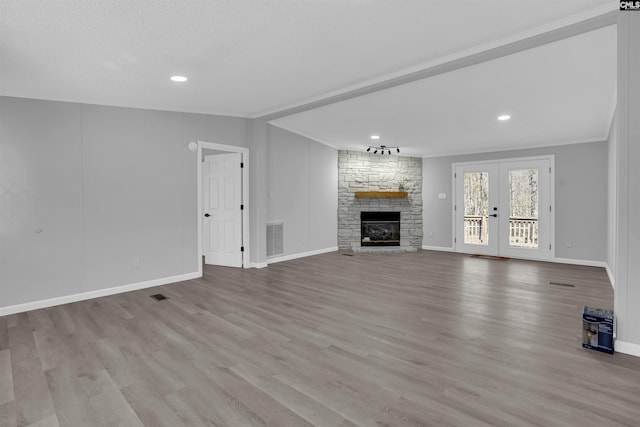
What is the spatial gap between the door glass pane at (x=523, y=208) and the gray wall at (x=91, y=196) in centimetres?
639

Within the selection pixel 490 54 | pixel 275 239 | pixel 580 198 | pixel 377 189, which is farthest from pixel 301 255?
pixel 580 198

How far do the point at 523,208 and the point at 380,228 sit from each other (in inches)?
127

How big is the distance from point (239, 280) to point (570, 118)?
5611 mm

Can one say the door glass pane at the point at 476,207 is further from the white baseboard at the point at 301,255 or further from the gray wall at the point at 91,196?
the gray wall at the point at 91,196

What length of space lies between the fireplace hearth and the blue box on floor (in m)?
5.86

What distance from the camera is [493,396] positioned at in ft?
6.63

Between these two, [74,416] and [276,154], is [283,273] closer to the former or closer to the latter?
[276,154]

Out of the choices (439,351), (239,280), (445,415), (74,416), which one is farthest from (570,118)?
(74,416)

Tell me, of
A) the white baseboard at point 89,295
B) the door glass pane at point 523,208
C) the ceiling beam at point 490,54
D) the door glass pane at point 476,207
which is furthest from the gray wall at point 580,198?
the white baseboard at point 89,295

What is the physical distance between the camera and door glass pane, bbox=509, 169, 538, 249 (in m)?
7.02

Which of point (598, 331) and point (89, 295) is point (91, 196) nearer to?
point (89, 295)

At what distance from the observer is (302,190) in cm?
716

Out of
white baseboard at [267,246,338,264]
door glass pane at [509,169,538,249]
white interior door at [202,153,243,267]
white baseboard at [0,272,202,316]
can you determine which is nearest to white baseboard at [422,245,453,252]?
door glass pane at [509,169,538,249]

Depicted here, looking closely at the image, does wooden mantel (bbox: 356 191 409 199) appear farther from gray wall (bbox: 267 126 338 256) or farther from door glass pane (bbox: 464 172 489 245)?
door glass pane (bbox: 464 172 489 245)
